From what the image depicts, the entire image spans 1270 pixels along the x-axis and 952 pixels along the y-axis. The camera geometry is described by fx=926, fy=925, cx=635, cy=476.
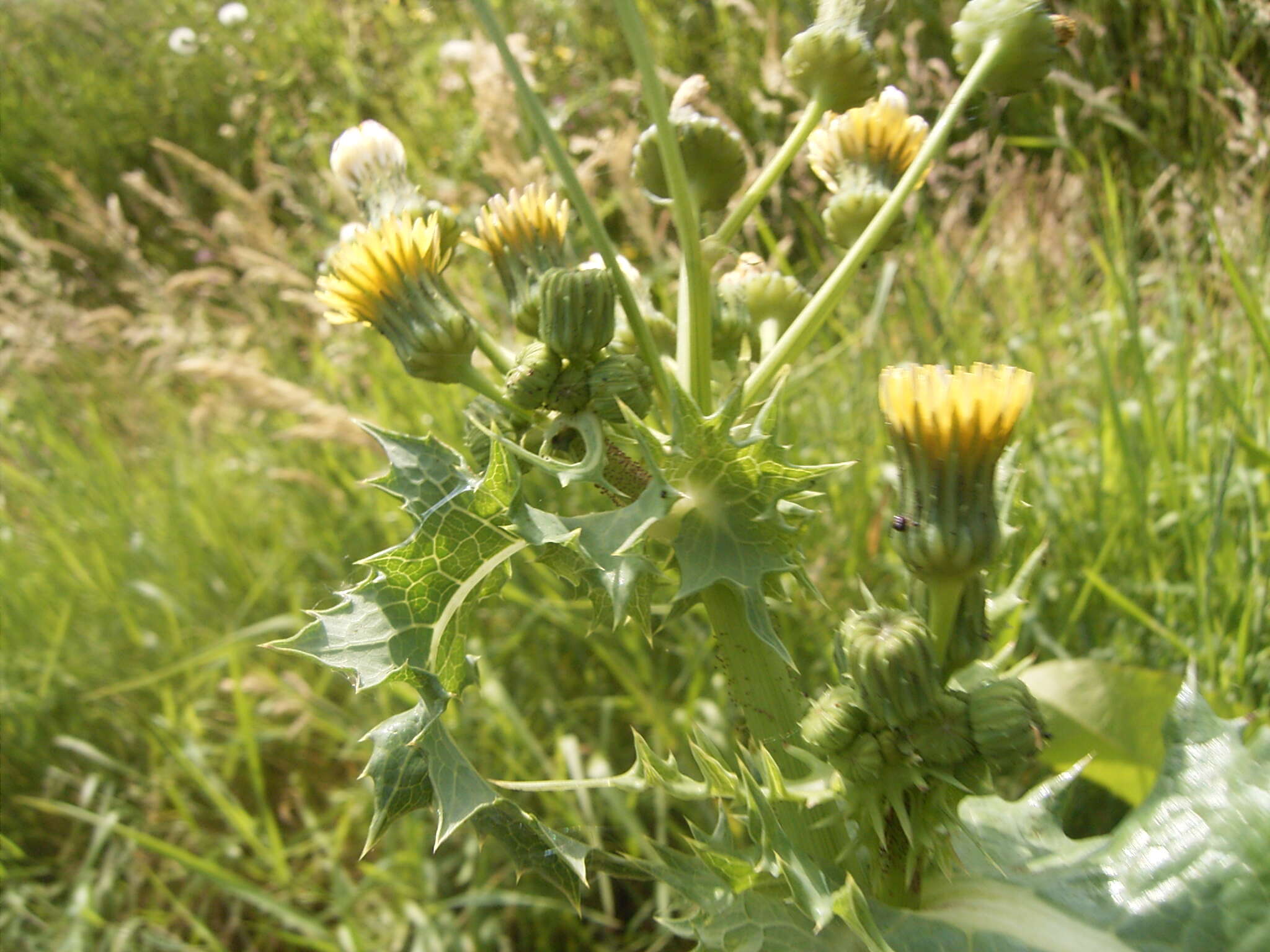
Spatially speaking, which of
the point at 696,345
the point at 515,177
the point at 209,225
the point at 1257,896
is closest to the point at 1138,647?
the point at 1257,896

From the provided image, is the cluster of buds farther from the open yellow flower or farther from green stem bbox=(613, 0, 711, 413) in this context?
the open yellow flower

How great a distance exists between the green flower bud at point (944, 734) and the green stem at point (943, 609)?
2.7 inches

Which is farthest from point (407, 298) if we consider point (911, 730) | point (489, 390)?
point (911, 730)

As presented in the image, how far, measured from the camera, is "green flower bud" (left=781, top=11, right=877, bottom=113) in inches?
43.2

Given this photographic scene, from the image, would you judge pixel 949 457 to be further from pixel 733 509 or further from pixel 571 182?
pixel 571 182

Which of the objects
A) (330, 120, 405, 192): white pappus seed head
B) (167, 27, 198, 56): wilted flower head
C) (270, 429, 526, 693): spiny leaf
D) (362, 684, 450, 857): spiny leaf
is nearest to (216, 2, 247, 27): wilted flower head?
(167, 27, 198, 56): wilted flower head

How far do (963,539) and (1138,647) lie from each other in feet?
4.91

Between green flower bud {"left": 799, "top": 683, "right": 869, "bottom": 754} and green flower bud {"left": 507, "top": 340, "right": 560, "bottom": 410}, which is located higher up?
green flower bud {"left": 507, "top": 340, "right": 560, "bottom": 410}

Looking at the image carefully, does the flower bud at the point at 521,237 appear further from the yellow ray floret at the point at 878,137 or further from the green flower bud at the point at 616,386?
the yellow ray floret at the point at 878,137

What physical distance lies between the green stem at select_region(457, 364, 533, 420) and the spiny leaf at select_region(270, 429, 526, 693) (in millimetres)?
83

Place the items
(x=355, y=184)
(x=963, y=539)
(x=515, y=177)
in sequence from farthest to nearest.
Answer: (x=515, y=177) < (x=355, y=184) < (x=963, y=539)

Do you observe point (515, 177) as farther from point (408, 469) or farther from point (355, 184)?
point (408, 469)

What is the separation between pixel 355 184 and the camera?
52.8 inches

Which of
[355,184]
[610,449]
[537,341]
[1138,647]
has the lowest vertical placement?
[1138,647]
